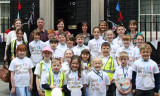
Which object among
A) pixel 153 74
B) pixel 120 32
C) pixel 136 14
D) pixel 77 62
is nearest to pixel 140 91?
pixel 153 74

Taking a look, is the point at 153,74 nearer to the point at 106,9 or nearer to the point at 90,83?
the point at 90,83

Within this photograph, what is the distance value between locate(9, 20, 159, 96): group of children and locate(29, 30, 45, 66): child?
0.02 meters

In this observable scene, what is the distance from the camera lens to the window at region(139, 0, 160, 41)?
33.4ft

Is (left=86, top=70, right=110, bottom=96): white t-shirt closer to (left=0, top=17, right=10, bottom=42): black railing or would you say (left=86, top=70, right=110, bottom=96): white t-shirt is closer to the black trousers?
the black trousers

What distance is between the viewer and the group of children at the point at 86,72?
5488 millimetres

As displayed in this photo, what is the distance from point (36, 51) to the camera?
6.58 meters

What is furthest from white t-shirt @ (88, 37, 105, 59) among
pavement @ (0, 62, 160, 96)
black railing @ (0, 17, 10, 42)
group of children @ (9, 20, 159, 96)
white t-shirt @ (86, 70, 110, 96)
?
black railing @ (0, 17, 10, 42)

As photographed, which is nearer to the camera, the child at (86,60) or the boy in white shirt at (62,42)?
the child at (86,60)

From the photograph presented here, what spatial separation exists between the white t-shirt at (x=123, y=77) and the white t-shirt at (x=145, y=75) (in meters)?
0.19

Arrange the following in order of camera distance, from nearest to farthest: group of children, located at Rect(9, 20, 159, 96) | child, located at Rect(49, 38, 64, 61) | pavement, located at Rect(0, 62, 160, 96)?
group of children, located at Rect(9, 20, 159, 96) → child, located at Rect(49, 38, 64, 61) → pavement, located at Rect(0, 62, 160, 96)

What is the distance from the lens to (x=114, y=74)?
5.73 m

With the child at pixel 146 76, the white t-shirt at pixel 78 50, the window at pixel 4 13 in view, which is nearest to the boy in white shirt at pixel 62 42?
the white t-shirt at pixel 78 50

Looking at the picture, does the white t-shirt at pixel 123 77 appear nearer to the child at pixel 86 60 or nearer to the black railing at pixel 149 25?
the child at pixel 86 60

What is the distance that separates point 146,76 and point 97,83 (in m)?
0.99
